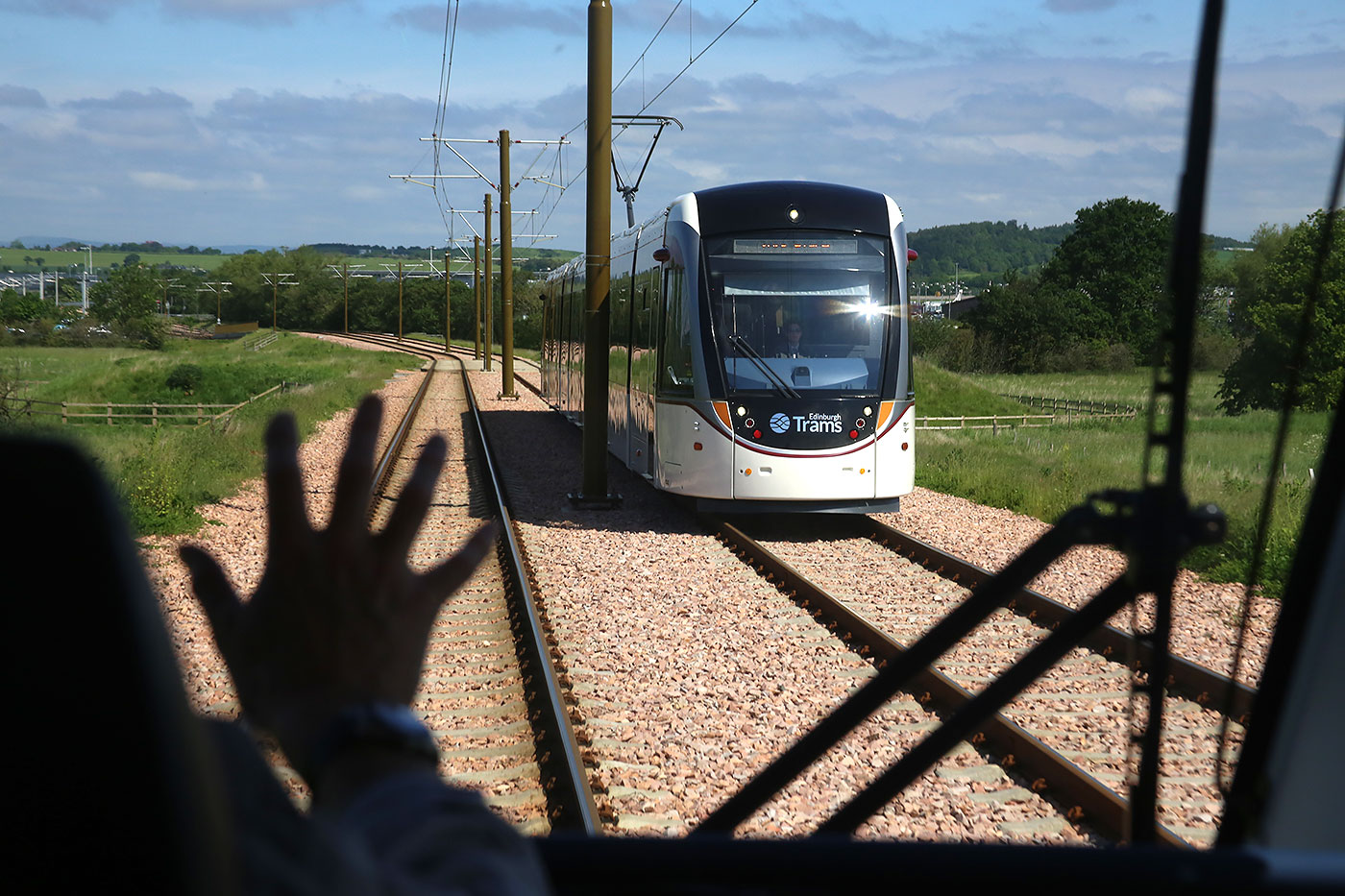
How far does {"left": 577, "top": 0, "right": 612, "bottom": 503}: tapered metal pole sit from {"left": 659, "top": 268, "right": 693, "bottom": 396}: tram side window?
1.52 m

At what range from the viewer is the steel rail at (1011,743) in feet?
16.9

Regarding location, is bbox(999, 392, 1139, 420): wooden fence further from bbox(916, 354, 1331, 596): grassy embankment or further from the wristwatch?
the wristwatch

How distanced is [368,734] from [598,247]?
13721mm

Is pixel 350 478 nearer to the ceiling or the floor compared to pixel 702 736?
nearer to the ceiling

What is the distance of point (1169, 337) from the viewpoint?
1753 mm

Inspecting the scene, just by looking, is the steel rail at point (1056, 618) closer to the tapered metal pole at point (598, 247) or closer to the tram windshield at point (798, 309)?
the tram windshield at point (798, 309)

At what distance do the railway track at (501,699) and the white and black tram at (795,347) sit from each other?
254 centimetres

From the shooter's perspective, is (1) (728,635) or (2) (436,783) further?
(1) (728,635)

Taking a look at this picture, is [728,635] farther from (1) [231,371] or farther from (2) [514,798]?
(1) [231,371]

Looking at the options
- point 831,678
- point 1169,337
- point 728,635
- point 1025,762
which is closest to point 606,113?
point 728,635

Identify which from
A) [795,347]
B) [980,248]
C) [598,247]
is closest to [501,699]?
[795,347]

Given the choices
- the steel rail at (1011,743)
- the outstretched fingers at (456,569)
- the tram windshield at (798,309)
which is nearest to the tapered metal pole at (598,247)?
the tram windshield at (798,309)

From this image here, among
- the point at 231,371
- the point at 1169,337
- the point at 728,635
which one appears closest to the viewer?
the point at 1169,337

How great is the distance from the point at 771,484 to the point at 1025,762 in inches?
264
